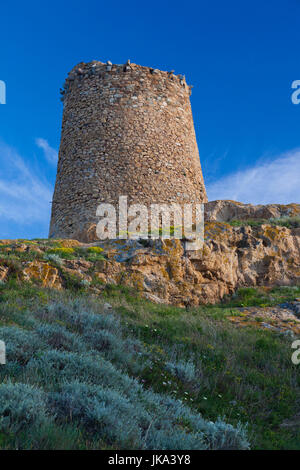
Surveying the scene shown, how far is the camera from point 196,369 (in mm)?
5016

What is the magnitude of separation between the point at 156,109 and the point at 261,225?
23.8 ft

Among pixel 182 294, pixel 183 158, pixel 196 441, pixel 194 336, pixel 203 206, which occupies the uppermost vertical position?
pixel 183 158

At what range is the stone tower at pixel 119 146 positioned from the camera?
46.9ft

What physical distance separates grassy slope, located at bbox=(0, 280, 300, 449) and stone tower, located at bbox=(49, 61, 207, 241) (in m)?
7.21

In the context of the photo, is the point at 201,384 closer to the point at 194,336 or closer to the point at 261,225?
the point at 194,336

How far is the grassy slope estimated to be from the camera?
3407mm

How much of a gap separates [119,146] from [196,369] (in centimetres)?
1114

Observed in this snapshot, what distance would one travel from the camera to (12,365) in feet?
12.4

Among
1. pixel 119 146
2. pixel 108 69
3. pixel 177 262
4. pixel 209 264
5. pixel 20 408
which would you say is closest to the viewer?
pixel 20 408

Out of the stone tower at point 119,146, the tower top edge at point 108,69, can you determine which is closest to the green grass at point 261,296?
the stone tower at point 119,146

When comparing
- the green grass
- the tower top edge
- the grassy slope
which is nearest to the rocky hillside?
the green grass

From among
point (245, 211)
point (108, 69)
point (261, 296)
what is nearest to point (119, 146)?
point (108, 69)

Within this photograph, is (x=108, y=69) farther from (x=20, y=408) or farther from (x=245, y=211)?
(x=20, y=408)

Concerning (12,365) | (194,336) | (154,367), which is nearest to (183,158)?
(194,336)
